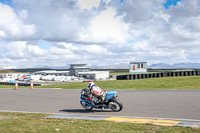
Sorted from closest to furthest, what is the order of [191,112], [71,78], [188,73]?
1. [191,112]
2. [188,73]
3. [71,78]

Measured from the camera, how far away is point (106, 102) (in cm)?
1073

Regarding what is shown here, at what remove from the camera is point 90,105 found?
1114 centimetres

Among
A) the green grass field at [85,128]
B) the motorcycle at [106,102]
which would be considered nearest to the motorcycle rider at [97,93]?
the motorcycle at [106,102]

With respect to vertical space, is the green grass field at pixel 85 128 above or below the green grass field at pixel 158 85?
below

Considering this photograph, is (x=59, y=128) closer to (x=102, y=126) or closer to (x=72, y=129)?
(x=72, y=129)

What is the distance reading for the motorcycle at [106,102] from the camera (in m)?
10.6

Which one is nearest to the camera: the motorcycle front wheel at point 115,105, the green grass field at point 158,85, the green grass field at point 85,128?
the green grass field at point 85,128

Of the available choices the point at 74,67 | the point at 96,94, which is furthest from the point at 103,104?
the point at 74,67

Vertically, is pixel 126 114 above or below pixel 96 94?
below

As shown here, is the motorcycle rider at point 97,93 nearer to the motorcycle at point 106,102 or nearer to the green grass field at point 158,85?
the motorcycle at point 106,102

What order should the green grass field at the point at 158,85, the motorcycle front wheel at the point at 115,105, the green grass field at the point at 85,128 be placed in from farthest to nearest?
1. the green grass field at the point at 158,85
2. the motorcycle front wheel at the point at 115,105
3. the green grass field at the point at 85,128

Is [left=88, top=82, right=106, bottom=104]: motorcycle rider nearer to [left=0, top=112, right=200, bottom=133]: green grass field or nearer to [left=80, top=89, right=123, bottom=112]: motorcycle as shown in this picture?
[left=80, top=89, right=123, bottom=112]: motorcycle

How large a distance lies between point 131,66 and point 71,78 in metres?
51.6

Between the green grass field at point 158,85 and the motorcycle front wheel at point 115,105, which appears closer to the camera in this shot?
the motorcycle front wheel at point 115,105
